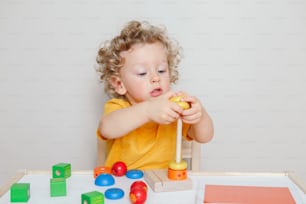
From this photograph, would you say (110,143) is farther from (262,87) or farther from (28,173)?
(262,87)

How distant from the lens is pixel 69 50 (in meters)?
1.20

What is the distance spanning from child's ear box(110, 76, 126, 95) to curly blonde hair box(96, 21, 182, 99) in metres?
0.01

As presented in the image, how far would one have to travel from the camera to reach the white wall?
119cm

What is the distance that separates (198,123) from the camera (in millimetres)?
939

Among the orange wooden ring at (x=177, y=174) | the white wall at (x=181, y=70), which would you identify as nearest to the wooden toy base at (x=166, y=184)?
the orange wooden ring at (x=177, y=174)

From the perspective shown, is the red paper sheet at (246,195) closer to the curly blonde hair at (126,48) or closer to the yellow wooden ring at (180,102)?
the yellow wooden ring at (180,102)

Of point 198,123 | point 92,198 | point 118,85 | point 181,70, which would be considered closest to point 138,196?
point 92,198

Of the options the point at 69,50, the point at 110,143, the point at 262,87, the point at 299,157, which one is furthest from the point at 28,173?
the point at 299,157

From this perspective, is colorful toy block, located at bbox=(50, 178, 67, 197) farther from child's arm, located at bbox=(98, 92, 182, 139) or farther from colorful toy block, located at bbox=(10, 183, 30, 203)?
child's arm, located at bbox=(98, 92, 182, 139)

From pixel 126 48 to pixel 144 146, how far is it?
24 centimetres

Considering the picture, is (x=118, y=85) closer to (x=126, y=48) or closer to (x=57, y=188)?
(x=126, y=48)

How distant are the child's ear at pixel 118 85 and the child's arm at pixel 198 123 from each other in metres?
0.19

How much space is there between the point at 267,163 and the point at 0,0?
900mm

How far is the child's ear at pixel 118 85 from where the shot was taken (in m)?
1.05
